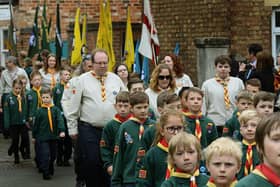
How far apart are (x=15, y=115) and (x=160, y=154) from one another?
316 inches

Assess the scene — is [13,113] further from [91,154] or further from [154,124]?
[154,124]

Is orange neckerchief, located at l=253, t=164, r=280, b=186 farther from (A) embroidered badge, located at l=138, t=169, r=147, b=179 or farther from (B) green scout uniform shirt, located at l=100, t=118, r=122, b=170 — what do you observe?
(B) green scout uniform shirt, located at l=100, t=118, r=122, b=170

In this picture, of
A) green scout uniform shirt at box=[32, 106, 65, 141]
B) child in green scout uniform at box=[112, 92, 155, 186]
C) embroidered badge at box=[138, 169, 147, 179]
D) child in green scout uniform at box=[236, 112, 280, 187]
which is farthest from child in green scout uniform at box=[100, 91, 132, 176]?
child in green scout uniform at box=[236, 112, 280, 187]

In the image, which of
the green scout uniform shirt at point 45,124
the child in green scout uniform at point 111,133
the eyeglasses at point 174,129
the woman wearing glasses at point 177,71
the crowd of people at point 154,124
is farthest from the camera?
the green scout uniform shirt at point 45,124

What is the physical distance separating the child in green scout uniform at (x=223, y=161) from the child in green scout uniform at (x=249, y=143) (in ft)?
6.52

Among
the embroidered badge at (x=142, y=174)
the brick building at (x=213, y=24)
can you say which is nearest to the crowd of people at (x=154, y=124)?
the embroidered badge at (x=142, y=174)

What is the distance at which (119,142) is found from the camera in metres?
8.39

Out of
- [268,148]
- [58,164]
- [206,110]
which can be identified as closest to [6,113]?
[58,164]

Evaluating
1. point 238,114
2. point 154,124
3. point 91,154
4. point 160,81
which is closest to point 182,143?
point 154,124

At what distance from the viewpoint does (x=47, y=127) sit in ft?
43.6

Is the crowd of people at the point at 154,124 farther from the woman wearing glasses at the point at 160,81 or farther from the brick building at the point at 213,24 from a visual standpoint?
the brick building at the point at 213,24

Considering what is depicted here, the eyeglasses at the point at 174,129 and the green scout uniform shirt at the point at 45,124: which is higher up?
the eyeglasses at the point at 174,129

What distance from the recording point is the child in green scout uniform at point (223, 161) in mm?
5156

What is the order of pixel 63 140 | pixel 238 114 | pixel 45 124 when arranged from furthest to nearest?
1. pixel 63 140
2. pixel 45 124
3. pixel 238 114
